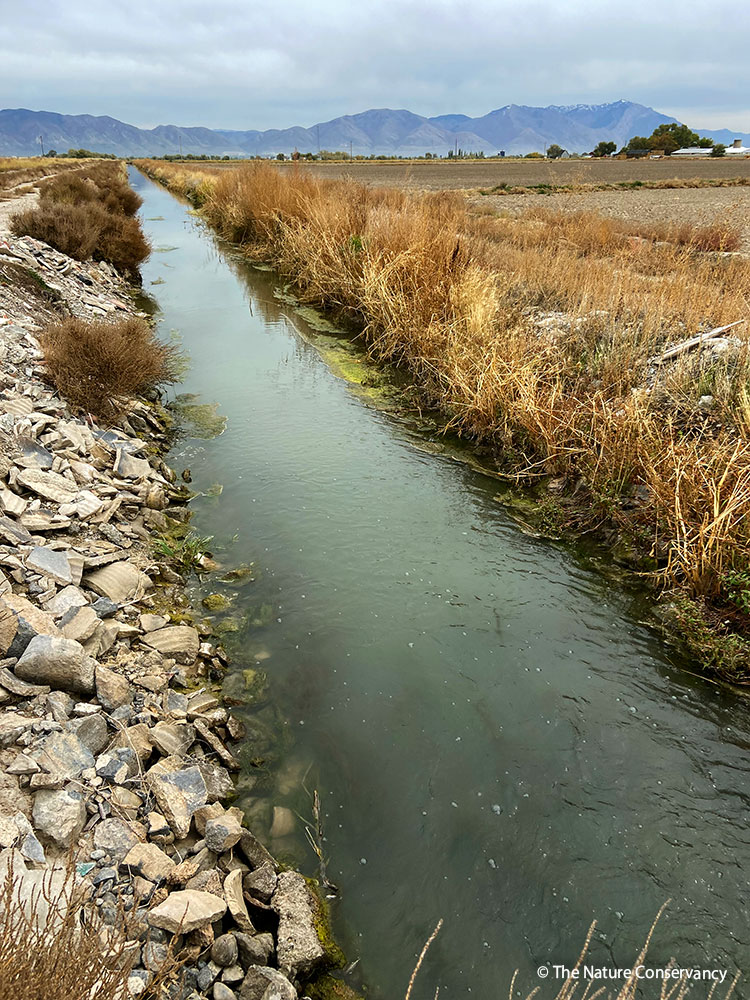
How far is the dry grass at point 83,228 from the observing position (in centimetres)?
1110

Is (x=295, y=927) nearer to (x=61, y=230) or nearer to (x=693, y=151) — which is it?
(x=61, y=230)

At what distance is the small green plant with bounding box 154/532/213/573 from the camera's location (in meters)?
4.46

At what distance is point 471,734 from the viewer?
331cm

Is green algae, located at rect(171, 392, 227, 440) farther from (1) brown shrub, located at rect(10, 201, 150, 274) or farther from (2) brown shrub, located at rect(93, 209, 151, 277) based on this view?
(2) brown shrub, located at rect(93, 209, 151, 277)

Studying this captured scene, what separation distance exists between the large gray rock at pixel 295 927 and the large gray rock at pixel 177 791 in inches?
17.9

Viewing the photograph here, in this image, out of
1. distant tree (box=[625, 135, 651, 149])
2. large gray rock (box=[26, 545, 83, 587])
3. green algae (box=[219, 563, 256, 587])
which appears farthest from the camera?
distant tree (box=[625, 135, 651, 149])

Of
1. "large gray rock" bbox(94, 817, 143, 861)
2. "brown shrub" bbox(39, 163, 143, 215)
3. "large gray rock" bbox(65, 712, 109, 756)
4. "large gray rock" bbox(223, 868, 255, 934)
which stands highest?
"brown shrub" bbox(39, 163, 143, 215)

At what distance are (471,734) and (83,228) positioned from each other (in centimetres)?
1188

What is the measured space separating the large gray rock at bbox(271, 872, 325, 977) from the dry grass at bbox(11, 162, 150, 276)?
38.0 feet

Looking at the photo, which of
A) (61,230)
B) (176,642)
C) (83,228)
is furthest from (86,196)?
(176,642)

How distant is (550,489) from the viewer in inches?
215

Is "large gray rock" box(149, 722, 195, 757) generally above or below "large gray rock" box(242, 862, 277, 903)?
above

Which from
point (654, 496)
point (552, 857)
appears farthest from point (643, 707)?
point (654, 496)

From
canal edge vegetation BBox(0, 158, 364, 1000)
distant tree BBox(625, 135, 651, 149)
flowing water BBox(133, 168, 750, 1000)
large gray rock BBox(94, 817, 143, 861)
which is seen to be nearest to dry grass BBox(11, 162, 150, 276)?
canal edge vegetation BBox(0, 158, 364, 1000)
